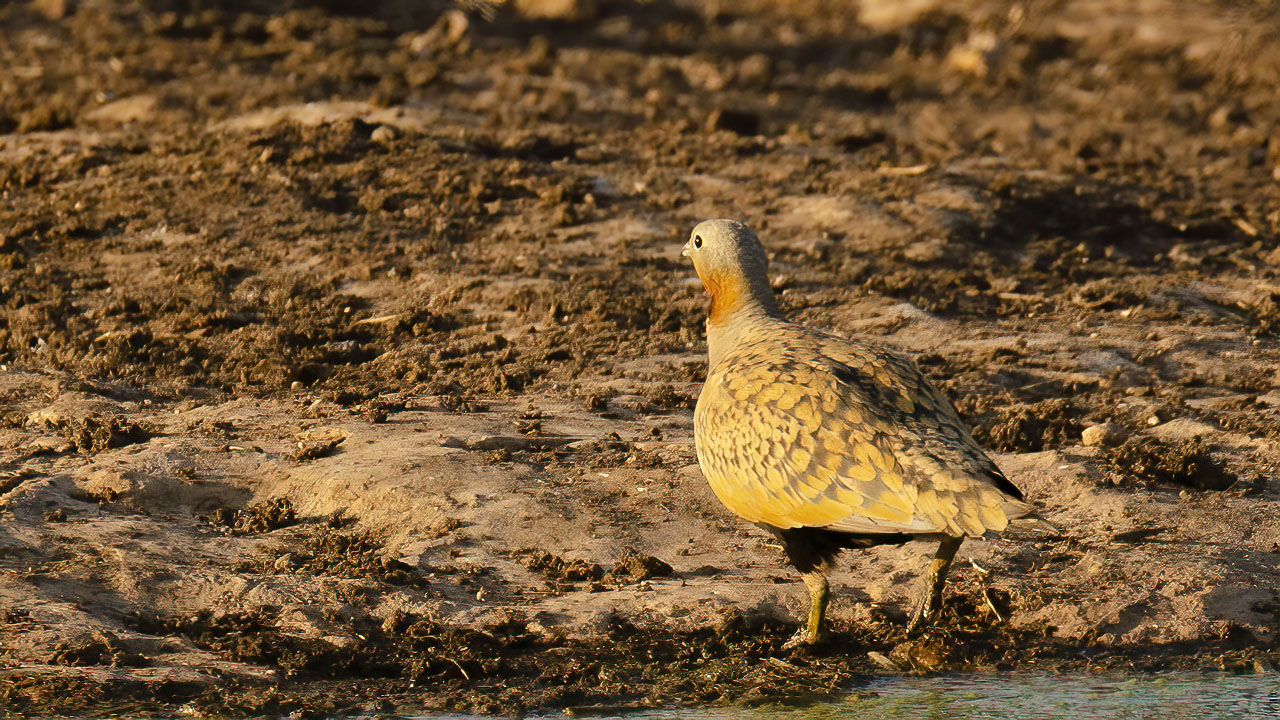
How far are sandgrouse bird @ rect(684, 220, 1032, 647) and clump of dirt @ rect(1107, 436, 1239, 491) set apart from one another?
1509 mm

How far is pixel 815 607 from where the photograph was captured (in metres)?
5.32

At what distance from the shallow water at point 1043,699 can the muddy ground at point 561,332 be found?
13cm

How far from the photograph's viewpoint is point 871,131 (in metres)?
11.5

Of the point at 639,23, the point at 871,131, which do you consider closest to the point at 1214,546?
the point at 871,131

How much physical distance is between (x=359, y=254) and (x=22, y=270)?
185 cm

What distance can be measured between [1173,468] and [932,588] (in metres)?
1.71

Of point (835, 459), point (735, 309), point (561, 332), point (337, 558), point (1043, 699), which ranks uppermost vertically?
point (735, 309)

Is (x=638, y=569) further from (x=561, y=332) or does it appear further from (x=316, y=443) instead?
(x=561, y=332)

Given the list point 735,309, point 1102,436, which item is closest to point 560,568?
point 735,309

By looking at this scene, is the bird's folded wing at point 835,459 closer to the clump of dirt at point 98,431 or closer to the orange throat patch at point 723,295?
the orange throat patch at point 723,295

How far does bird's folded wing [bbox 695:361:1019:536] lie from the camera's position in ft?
15.8

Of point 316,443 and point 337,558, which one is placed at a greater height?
point 316,443

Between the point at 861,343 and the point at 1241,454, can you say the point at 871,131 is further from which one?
the point at 861,343

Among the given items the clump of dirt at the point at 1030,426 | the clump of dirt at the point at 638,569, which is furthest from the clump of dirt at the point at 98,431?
the clump of dirt at the point at 1030,426
